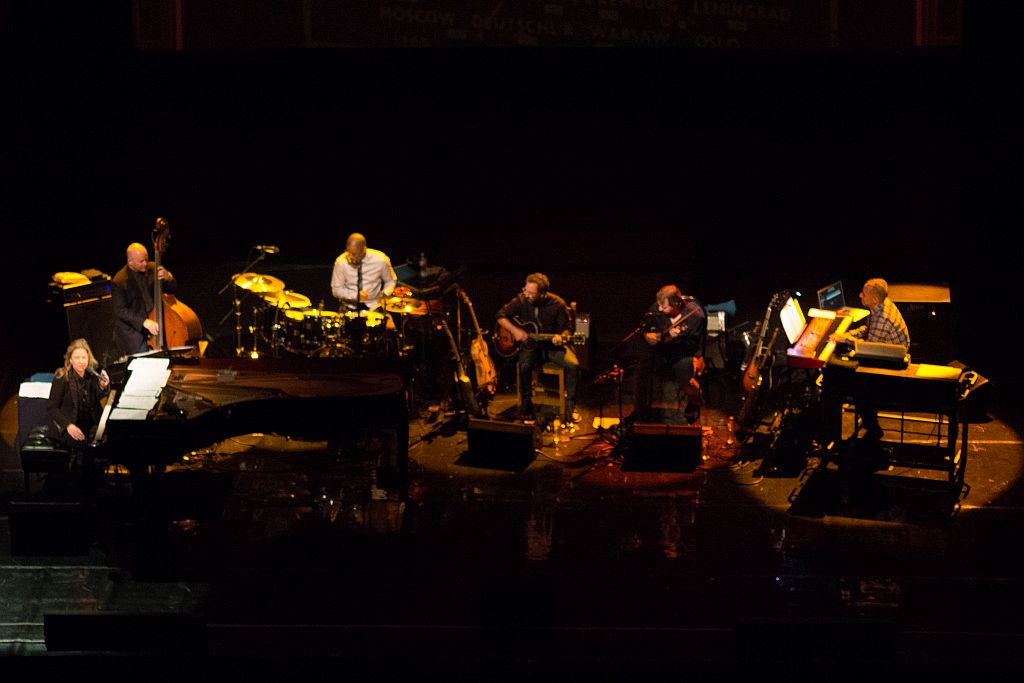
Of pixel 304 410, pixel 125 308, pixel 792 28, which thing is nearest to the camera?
pixel 304 410

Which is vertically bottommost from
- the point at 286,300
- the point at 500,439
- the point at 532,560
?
the point at 532,560

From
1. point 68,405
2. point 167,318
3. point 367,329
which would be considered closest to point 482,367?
point 367,329

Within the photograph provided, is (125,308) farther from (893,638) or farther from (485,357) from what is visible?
(893,638)

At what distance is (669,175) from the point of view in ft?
41.2

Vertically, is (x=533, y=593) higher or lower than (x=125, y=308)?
lower

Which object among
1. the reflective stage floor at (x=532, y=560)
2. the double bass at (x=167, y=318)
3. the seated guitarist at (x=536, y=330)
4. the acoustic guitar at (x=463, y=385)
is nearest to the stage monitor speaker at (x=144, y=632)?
the reflective stage floor at (x=532, y=560)

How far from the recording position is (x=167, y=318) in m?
10.3

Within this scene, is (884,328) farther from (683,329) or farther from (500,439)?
(500,439)

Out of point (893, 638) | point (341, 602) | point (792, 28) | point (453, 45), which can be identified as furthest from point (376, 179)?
point (893, 638)

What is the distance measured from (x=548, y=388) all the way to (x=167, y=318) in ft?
10.7

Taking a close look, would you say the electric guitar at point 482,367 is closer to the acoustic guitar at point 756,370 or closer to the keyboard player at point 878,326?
the acoustic guitar at point 756,370

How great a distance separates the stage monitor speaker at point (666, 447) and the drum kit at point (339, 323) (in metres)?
2.15

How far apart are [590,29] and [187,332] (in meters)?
4.50

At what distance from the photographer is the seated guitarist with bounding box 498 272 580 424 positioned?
10117mm
